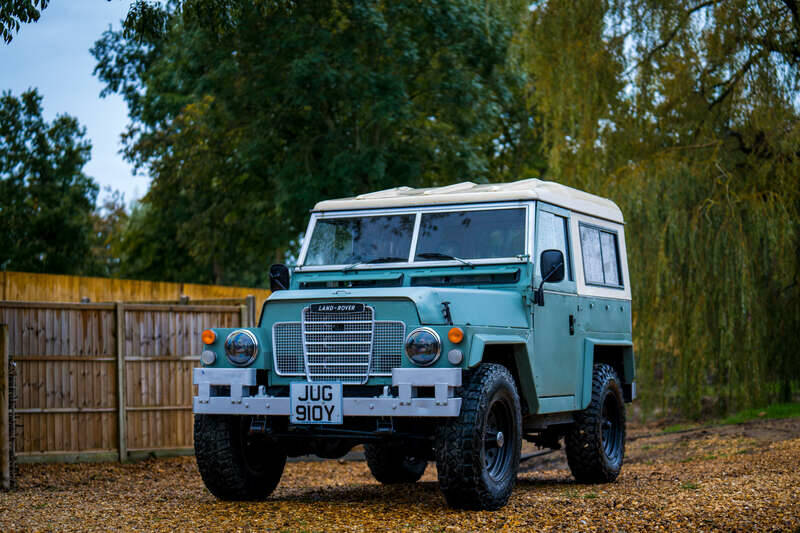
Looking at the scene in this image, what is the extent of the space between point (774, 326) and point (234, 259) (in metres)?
16.2

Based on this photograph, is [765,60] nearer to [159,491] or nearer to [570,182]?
[570,182]

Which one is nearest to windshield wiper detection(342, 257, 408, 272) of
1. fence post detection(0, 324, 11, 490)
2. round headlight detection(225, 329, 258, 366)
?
round headlight detection(225, 329, 258, 366)

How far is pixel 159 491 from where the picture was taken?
9.99 meters

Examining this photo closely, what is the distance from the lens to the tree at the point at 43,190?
90.8 feet

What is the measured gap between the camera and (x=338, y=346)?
7.83 metres

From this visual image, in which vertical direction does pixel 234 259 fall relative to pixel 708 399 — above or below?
above

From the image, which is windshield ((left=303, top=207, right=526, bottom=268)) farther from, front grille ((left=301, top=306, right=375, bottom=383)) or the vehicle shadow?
the vehicle shadow

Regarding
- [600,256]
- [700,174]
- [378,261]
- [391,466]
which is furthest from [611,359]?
[700,174]

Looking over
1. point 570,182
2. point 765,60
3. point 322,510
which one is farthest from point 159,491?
point 765,60

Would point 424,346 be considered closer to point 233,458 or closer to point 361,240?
point 233,458

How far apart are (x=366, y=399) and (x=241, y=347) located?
1.19 meters

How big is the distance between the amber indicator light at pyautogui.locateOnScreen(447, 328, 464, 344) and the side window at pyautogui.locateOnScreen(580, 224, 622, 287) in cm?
304

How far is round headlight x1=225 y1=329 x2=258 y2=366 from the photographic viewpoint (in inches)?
313

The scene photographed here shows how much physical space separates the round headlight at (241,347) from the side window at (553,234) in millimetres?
2609
